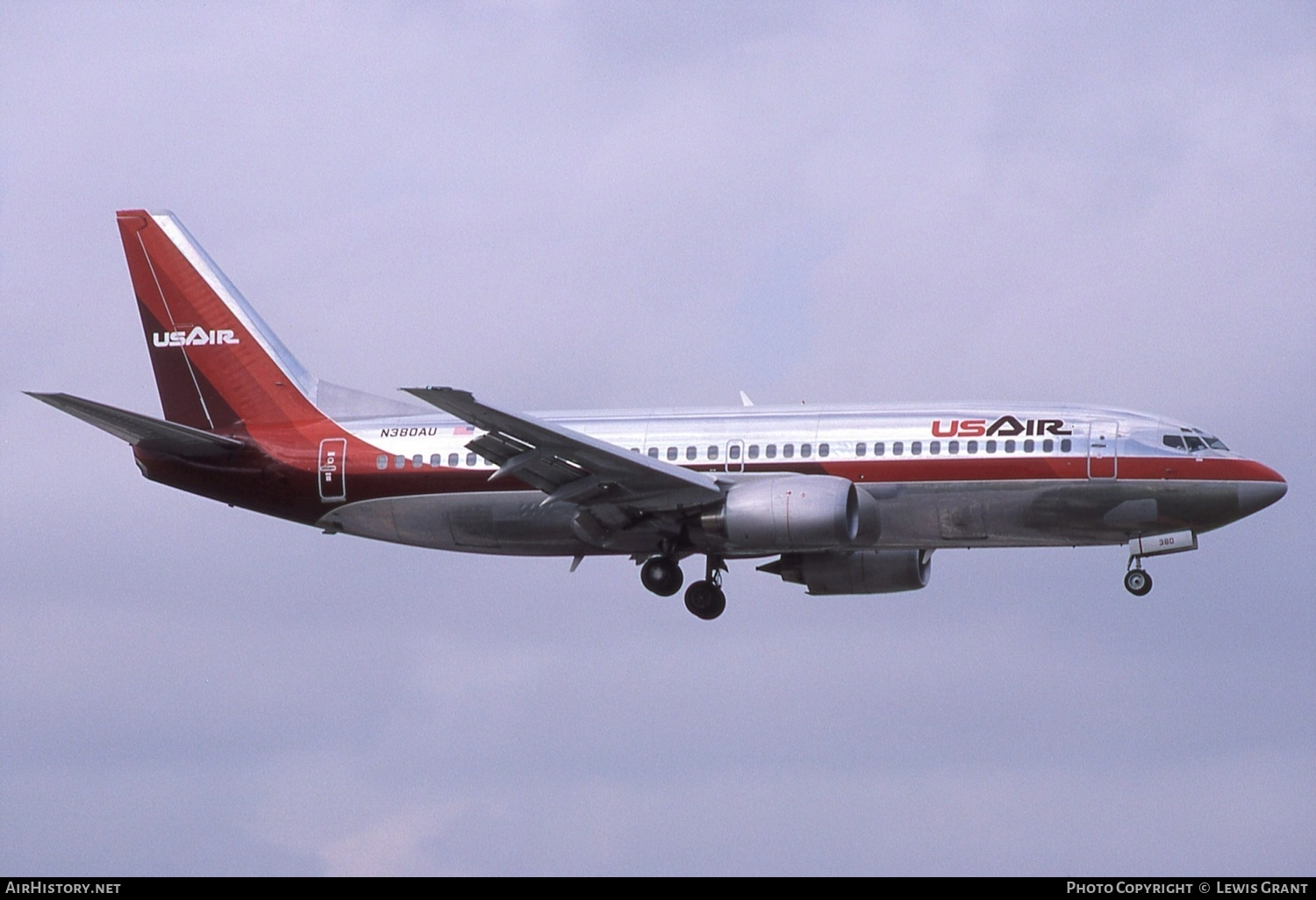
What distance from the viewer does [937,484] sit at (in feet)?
159

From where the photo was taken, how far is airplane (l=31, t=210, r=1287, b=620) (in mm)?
48188

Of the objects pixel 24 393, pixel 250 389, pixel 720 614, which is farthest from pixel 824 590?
pixel 24 393

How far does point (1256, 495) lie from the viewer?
159 ft

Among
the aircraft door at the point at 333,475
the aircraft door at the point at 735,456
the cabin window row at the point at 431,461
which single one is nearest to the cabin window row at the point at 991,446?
the aircraft door at the point at 735,456

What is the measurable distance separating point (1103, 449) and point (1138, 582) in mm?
3205

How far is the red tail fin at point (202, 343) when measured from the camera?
55188 mm

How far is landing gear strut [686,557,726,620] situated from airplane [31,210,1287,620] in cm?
4

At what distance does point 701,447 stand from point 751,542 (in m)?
3.32

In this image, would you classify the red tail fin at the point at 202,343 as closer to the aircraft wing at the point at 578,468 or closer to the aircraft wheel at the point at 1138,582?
the aircraft wing at the point at 578,468

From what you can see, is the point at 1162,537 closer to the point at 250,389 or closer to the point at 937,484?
the point at 937,484

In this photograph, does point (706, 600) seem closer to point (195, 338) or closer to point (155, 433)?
point (155, 433)

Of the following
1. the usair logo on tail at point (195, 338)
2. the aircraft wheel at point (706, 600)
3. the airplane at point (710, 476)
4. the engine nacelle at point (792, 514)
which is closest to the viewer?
the engine nacelle at point (792, 514)

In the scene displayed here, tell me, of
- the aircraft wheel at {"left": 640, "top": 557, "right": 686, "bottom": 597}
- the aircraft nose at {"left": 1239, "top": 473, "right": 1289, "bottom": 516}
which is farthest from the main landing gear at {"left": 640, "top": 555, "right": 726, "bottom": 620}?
the aircraft nose at {"left": 1239, "top": 473, "right": 1289, "bottom": 516}

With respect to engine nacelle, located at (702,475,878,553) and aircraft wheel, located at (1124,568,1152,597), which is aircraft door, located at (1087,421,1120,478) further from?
Result: engine nacelle, located at (702,475,878,553)
